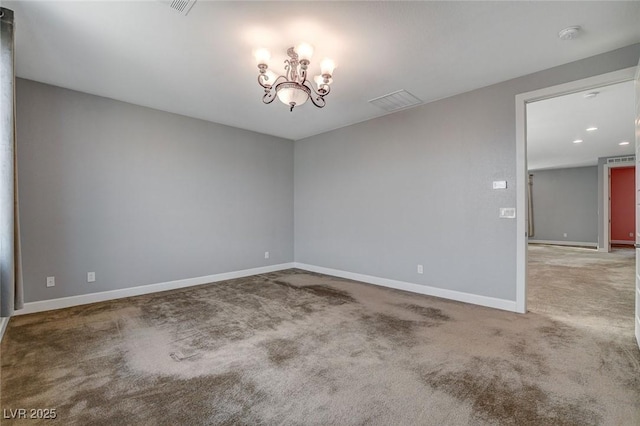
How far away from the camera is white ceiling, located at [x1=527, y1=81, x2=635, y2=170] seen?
4184 millimetres

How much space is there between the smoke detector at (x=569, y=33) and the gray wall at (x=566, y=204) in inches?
402

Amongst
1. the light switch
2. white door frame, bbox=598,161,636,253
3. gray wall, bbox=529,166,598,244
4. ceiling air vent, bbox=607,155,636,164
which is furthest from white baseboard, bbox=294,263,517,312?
gray wall, bbox=529,166,598,244

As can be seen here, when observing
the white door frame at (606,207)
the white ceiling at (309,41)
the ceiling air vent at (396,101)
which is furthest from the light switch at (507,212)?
the white door frame at (606,207)

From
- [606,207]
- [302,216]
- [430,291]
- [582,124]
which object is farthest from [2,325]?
[606,207]

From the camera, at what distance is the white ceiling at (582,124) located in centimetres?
418

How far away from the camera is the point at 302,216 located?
6156 mm

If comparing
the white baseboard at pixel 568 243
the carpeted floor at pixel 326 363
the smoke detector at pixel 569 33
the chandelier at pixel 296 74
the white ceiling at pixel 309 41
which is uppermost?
the white ceiling at pixel 309 41

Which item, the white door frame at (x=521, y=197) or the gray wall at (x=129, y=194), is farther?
the gray wall at (x=129, y=194)

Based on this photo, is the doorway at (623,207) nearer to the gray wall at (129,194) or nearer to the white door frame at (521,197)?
the white door frame at (521,197)

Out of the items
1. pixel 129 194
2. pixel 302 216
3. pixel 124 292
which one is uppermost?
pixel 129 194

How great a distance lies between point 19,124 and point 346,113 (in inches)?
167

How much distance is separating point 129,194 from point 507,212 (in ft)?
16.8

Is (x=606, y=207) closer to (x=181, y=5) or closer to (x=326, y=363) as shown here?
(x=326, y=363)

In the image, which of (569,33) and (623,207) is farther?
(623,207)
